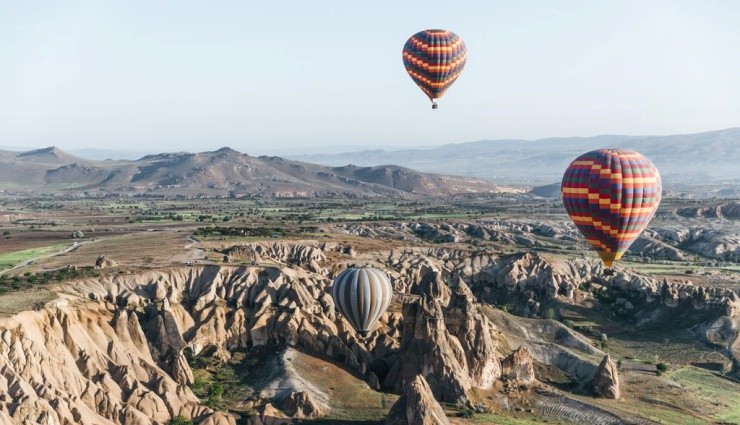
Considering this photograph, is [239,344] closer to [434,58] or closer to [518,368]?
[518,368]

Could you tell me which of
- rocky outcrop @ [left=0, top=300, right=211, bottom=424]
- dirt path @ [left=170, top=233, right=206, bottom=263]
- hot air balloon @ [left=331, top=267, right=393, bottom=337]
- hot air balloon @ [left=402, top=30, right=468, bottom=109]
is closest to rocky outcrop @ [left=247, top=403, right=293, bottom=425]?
rocky outcrop @ [left=0, top=300, right=211, bottom=424]

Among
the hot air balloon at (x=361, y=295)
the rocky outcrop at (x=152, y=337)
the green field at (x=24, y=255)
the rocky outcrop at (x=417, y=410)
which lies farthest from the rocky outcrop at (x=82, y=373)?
the green field at (x=24, y=255)

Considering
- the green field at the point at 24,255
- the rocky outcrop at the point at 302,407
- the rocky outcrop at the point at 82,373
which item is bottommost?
the rocky outcrop at the point at 302,407

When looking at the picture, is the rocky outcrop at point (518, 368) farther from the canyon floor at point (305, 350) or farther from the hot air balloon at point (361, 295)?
the hot air balloon at point (361, 295)

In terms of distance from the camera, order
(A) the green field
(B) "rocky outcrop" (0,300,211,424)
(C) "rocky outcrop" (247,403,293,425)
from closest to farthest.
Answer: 1. (B) "rocky outcrop" (0,300,211,424)
2. (C) "rocky outcrop" (247,403,293,425)
3. (A) the green field

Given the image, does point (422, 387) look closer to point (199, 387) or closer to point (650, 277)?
point (199, 387)

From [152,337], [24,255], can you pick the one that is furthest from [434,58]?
[24,255]

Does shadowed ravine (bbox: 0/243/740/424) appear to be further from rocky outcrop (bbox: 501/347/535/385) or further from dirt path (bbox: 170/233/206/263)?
dirt path (bbox: 170/233/206/263)
